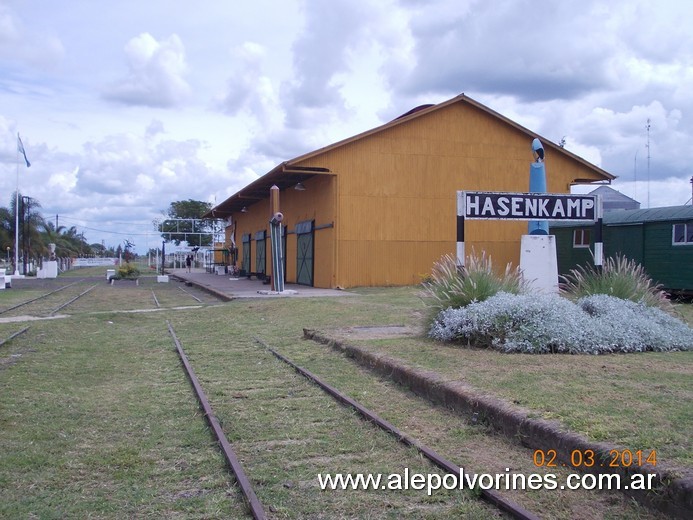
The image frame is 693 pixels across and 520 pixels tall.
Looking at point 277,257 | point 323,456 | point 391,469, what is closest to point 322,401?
point 323,456

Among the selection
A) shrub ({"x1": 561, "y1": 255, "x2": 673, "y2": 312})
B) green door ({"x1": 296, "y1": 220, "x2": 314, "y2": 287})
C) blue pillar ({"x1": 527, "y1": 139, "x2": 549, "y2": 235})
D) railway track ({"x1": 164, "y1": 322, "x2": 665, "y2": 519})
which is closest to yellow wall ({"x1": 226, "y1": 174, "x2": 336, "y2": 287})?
green door ({"x1": 296, "y1": 220, "x2": 314, "y2": 287})

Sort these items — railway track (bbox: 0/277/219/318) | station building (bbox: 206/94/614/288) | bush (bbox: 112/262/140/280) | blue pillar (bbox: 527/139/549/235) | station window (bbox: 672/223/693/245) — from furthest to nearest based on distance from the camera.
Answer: bush (bbox: 112/262/140/280)
station building (bbox: 206/94/614/288)
railway track (bbox: 0/277/219/318)
station window (bbox: 672/223/693/245)
blue pillar (bbox: 527/139/549/235)

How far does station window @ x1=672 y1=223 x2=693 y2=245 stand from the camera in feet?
64.9

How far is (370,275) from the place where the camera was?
28344 mm

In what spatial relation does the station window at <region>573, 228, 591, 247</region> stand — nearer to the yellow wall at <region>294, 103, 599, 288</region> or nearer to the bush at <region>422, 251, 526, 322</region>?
the yellow wall at <region>294, 103, 599, 288</region>

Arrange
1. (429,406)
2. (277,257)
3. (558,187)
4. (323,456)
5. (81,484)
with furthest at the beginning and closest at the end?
(558,187) → (277,257) → (429,406) → (323,456) → (81,484)

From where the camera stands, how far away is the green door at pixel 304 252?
31.8 m

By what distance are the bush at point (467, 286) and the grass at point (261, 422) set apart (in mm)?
504

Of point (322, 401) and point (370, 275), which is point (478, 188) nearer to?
point (370, 275)

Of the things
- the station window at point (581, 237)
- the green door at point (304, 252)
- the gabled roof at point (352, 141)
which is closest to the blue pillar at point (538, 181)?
the station window at point (581, 237)

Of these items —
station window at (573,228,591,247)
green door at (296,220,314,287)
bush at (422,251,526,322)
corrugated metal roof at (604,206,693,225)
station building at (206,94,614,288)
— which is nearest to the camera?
bush at (422,251,526,322)

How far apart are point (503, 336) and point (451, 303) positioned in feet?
4.87

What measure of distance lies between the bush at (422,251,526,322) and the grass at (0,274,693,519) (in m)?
0.50

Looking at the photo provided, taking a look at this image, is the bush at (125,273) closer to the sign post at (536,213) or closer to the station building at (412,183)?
the station building at (412,183)
